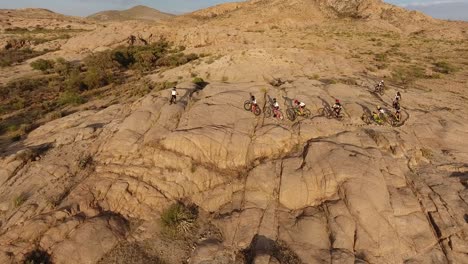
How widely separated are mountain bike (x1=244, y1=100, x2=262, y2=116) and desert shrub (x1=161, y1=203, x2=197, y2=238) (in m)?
9.57

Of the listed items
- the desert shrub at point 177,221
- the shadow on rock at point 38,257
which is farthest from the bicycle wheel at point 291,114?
the shadow on rock at point 38,257

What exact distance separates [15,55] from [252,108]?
57.6m

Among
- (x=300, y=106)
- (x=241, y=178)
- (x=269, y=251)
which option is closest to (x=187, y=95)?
(x=300, y=106)

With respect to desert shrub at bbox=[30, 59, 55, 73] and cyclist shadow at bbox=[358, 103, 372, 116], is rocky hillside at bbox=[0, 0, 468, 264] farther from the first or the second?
desert shrub at bbox=[30, 59, 55, 73]

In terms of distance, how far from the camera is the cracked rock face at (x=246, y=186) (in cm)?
1669

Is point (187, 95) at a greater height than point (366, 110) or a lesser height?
greater

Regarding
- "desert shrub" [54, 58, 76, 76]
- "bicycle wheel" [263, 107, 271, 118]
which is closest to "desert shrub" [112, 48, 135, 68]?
"desert shrub" [54, 58, 76, 76]

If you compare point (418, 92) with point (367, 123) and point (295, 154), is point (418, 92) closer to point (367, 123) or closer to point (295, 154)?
point (367, 123)

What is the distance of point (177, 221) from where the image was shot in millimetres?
18797

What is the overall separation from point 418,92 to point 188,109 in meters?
23.6

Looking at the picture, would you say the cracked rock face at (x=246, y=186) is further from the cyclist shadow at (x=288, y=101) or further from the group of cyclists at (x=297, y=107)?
the cyclist shadow at (x=288, y=101)

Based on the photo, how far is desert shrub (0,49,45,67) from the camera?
182ft

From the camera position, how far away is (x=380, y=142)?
70.0 feet

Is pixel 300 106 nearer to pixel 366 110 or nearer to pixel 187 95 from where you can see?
pixel 366 110
